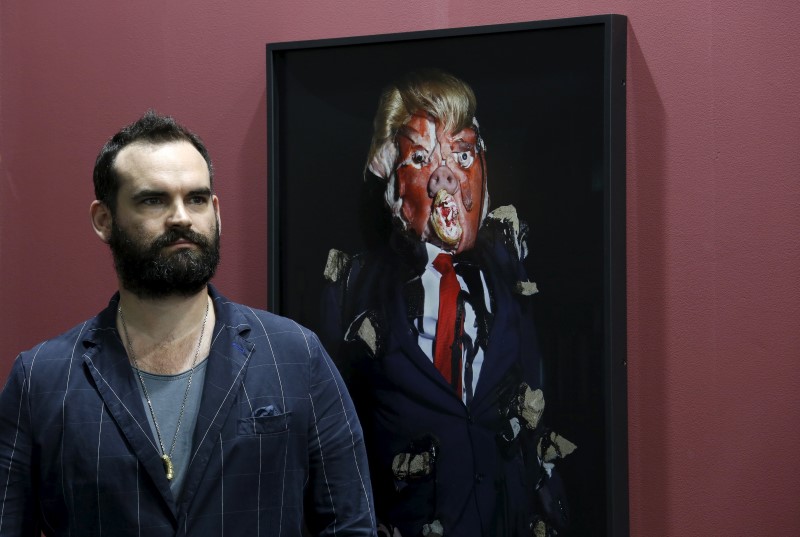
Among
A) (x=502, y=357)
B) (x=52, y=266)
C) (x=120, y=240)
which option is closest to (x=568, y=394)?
(x=502, y=357)

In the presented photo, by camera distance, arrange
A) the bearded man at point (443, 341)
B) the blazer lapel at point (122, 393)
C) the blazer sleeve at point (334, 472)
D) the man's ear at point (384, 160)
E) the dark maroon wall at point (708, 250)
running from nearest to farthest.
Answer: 1. the blazer lapel at point (122, 393)
2. the blazer sleeve at point (334, 472)
3. the dark maroon wall at point (708, 250)
4. the bearded man at point (443, 341)
5. the man's ear at point (384, 160)

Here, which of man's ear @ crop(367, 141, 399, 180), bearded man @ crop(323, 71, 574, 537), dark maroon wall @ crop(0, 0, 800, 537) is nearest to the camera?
dark maroon wall @ crop(0, 0, 800, 537)

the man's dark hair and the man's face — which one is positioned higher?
the man's dark hair

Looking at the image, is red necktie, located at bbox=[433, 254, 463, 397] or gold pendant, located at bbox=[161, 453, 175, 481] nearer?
gold pendant, located at bbox=[161, 453, 175, 481]

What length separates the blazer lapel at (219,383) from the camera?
1.83 metres

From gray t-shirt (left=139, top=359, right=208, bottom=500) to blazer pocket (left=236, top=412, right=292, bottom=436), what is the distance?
3.2 inches

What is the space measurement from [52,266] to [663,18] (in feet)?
4.92

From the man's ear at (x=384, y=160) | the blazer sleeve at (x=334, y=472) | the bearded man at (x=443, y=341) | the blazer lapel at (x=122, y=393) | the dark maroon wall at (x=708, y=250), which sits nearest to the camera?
the blazer lapel at (x=122, y=393)

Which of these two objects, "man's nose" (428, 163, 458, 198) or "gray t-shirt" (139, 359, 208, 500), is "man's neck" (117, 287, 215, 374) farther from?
"man's nose" (428, 163, 458, 198)

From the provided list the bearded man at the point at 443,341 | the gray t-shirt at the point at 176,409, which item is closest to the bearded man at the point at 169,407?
the gray t-shirt at the point at 176,409

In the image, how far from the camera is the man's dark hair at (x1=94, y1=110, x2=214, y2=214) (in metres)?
1.94

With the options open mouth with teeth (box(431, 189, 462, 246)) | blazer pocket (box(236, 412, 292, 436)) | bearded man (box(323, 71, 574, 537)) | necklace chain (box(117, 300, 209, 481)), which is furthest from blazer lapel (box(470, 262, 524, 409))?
necklace chain (box(117, 300, 209, 481))

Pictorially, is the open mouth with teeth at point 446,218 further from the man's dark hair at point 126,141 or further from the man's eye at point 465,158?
the man's dark hair at point 126,141

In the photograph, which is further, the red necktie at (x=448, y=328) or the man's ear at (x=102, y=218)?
the red necktie at (x=448, y=328)
